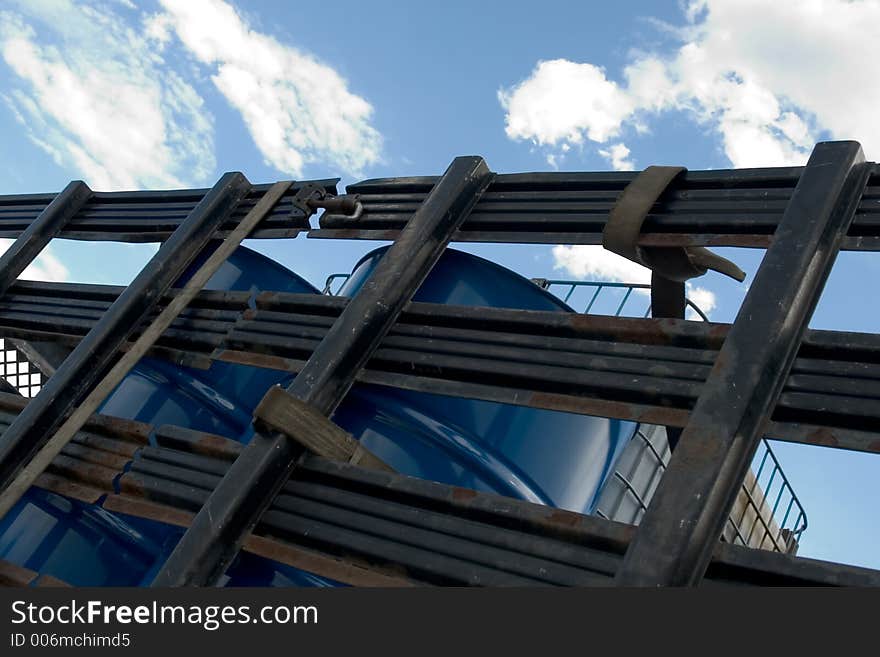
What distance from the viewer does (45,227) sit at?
226 inches

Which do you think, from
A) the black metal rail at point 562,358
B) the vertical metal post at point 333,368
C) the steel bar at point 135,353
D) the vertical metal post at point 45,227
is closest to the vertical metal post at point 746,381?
the black metal rail at point 562,358

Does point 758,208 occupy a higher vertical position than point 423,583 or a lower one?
higher

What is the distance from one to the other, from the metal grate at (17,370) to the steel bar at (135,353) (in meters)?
2.50

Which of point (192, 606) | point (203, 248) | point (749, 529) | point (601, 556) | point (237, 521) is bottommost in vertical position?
point (192, 606)

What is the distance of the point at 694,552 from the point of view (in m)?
2.31

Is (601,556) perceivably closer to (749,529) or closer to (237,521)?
(237,521)

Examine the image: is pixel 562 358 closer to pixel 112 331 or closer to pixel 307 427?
pixel 307 427

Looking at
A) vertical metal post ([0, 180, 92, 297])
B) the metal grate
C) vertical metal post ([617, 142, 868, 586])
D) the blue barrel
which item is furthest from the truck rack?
the metal grate

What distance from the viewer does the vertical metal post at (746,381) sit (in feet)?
7.61

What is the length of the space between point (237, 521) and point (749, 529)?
20.6ft

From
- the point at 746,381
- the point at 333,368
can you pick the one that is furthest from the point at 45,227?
the point at 746,381

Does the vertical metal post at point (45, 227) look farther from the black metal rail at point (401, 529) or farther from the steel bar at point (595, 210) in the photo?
the black metal rail at point (401, 529)

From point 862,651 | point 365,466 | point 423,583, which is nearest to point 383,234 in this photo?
point 365,466

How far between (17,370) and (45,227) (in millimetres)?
1325
